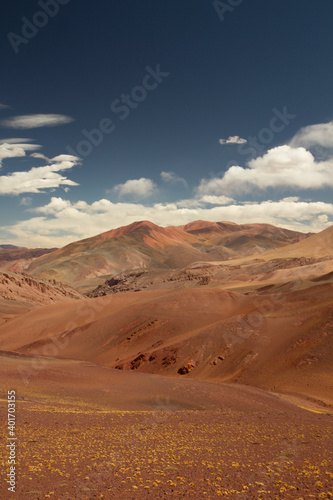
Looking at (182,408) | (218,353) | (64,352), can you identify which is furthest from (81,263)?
(182,408)

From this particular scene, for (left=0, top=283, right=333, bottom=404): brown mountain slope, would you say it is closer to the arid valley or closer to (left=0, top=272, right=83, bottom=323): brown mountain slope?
the arid valley

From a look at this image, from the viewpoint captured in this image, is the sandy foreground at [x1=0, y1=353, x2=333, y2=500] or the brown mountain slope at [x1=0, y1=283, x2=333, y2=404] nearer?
the sandy foreground at [x1=0, y1=353, x2=333, y2=500]

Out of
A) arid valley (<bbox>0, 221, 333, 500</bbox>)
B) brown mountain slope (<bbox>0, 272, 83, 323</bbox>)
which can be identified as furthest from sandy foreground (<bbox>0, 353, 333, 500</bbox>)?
brown mountain slope (<bbox>0, 272, 83, 323</bbox>)

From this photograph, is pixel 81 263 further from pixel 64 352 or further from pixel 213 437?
pixel 213 437

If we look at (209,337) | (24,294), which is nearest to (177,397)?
(209,337)

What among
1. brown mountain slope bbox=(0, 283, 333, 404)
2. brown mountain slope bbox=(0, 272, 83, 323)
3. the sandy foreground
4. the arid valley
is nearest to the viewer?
the sandy foreground

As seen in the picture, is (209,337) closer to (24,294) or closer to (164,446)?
(164,446)
